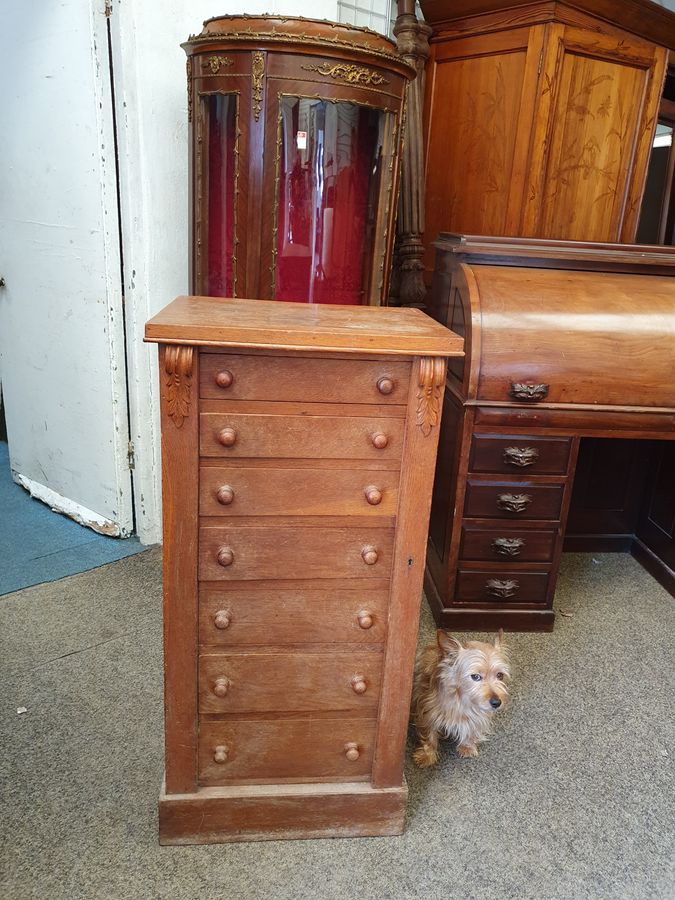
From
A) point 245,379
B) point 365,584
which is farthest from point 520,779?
point 245,379

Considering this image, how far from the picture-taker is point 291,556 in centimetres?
151

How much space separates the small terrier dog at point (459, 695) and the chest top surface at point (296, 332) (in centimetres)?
92

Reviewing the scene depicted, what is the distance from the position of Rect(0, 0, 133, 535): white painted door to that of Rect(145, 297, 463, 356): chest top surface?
1.40m

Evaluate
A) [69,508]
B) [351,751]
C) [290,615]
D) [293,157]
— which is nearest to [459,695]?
[351,751]

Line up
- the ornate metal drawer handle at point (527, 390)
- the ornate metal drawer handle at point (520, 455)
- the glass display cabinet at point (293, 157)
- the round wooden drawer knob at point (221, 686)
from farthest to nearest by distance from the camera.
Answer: the ornate metal drawer handle at point (520, 455)
the ornate metal drawer handle at point (527, 390)
the glass display cabinet at point (293, 157)
the round wooden drawer knob at point (221, 686)

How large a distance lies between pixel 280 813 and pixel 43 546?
1762mm

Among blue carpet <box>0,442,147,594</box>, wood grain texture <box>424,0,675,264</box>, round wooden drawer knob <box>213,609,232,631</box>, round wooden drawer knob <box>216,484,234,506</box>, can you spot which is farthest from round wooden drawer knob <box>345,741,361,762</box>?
wood grain texture <box>424,0,675,264</box>

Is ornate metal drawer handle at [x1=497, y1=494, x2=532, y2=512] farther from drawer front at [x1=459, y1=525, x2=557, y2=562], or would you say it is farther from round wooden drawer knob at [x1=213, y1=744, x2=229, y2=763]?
round wooden drawer knob at [x1=213, y1=744, x2=229, y2=763]

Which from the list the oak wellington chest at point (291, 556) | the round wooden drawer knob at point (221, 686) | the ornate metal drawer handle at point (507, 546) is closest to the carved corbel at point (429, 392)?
the oak wellington chest at point (291, 556)

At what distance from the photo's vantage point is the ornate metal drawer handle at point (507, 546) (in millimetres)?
2533

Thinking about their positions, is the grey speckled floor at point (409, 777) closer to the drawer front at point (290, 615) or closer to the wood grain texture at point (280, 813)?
the wood grain texture at point (280, 813)

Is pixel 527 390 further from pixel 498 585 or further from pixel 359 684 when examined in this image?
pixel 359 684

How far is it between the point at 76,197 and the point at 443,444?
1704 mm

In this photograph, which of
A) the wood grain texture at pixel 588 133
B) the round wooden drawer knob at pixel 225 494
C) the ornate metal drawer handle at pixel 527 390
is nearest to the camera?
the round wooden drawer knob at pixel 225 494
